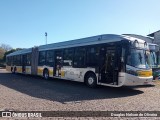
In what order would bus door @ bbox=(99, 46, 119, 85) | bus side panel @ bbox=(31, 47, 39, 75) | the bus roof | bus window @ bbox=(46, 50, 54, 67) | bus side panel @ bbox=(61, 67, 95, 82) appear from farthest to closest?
bus side panel @ bbox=(31, 47, 39, 75), bus window @ bbox=(46, 50, 54, 67), bus side panel @ bbox=(61, 67, 95, 82), the bus roof, bus door @ bbox=(99, 46, 119, 85)

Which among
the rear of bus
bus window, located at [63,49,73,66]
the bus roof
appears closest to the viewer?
the rear of bus

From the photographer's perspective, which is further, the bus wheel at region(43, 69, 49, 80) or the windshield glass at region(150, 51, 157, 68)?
the bus wheel at region(43, 69, 49, 80)

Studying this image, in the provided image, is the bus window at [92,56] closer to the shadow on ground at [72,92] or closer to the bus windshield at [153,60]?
the shadow on ground at [72,92]

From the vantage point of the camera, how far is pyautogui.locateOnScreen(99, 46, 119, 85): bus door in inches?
475

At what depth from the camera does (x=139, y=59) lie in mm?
11953

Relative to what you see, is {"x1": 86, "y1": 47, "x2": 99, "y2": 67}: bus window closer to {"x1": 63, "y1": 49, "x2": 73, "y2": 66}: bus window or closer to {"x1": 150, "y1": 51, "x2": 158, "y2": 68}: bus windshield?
{"x1": 63, "y1": 49, "x2": 73, "y2": 66}: bus window

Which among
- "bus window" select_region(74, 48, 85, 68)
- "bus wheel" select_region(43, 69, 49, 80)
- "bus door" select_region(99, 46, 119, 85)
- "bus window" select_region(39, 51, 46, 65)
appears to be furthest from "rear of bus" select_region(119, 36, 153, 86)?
"bus window" select_region(39, 51, 46, 65)

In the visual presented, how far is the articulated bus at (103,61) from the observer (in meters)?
11.6

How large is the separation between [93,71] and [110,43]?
2.00 metres

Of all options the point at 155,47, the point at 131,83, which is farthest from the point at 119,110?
the point at 155,47

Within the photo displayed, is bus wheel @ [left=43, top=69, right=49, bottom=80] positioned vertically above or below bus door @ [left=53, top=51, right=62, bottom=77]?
below

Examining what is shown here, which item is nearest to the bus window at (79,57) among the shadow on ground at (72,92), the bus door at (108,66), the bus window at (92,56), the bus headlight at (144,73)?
the bus window at (92,56)

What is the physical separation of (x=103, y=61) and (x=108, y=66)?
0.48 m

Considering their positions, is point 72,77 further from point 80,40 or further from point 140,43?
point 140,43
